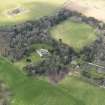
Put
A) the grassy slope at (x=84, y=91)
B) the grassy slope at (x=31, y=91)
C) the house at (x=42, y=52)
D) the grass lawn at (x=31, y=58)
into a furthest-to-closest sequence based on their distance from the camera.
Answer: the house at (x=42, y=52), the grass lawn at (x=31, y=58), the grassy slope at (x=84, y=91), the grassy slope at (x=31, y=91)

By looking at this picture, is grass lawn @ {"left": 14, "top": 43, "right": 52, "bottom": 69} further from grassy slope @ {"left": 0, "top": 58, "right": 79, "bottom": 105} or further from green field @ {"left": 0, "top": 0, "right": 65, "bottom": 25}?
green field @ {"left": 0, "top": 0, "right": 65, "bottom": 25}

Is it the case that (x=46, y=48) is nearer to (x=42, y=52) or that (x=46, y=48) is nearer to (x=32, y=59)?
(x=42, y=52)

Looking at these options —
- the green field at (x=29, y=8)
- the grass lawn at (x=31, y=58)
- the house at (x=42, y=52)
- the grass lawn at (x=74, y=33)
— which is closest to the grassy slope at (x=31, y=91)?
the grass lawn at (x=31, y=58)

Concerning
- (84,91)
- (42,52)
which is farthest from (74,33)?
(84,91)

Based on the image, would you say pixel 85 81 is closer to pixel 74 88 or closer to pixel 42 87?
pixel 74 88

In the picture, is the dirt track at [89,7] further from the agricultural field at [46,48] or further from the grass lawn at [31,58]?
the grass lawn at [31,58]

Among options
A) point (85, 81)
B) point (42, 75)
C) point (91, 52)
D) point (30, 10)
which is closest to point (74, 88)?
point (85, 81)

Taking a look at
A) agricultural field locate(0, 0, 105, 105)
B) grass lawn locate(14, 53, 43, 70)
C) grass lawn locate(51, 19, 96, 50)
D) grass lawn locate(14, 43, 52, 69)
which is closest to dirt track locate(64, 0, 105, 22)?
agricultural field locate(0, 0, 105, 105)
